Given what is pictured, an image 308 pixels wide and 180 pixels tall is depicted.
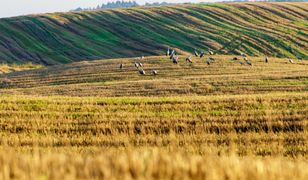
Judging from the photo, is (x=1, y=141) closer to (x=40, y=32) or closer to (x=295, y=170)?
(x=295, y=170)

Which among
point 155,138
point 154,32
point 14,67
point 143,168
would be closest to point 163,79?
point 155,138

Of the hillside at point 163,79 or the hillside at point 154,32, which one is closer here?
the hillside at point 163,79

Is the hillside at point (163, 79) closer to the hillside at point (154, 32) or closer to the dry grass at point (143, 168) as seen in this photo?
the hillside at point (154, 32)

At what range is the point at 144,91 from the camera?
93.4 ft

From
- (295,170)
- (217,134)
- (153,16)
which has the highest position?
(153,16)

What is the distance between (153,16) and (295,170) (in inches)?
2830

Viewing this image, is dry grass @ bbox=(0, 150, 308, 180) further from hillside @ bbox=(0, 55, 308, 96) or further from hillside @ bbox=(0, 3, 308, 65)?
hillside @ bbox=(0, 3, 308, 65)

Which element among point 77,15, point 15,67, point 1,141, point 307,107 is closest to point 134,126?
point 1,141

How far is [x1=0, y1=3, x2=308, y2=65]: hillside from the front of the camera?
6253cm

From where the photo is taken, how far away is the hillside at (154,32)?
205ft

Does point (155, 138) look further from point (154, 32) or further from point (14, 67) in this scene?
point (154, 32)

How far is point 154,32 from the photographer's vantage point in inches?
2729

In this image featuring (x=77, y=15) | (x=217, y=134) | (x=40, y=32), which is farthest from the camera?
(x=77, y=15)

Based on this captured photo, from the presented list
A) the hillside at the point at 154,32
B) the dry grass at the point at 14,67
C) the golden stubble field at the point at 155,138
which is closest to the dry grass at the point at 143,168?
the golden stubble field at the point at 155,138
